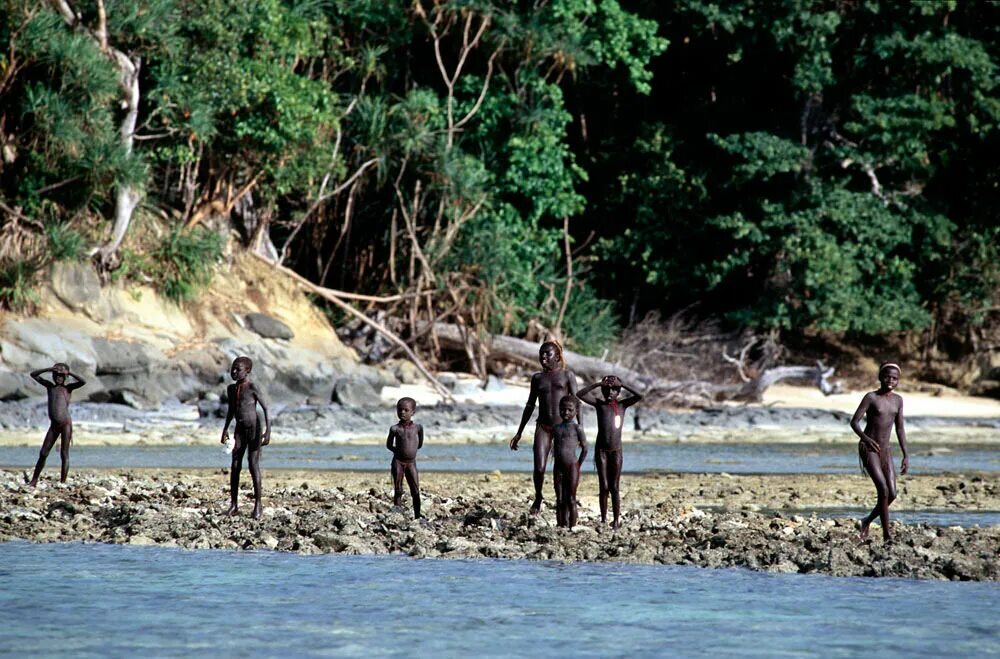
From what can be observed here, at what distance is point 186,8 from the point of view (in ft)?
77.5

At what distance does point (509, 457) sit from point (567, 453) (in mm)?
8507

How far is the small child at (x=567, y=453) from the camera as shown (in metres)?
10.4

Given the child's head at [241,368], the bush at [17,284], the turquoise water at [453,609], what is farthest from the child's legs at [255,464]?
the bush at [17,284]

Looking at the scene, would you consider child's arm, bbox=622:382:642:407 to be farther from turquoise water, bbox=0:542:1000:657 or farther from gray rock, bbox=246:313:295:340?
gray rock, bbox=246:313:295:340

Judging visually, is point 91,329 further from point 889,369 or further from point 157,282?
point 889,369

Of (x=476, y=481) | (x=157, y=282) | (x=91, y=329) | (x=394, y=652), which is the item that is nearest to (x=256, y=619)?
(x=394, y=652)

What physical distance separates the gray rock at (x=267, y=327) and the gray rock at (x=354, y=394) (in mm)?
1713

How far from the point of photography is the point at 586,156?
3194cm

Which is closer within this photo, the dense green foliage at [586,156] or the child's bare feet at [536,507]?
the child's bare feet at [536,507]

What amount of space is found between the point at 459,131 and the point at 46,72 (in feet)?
27.3

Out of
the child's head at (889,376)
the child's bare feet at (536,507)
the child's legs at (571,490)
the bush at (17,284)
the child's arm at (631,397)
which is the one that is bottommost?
the child's bare feet at (536,507)

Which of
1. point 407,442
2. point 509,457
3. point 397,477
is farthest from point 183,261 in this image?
point 407,442

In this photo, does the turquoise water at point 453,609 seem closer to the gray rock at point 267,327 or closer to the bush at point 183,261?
the bush at point 183,261

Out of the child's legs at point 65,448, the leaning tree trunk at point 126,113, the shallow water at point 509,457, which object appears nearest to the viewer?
the child's legs at point 65,448
